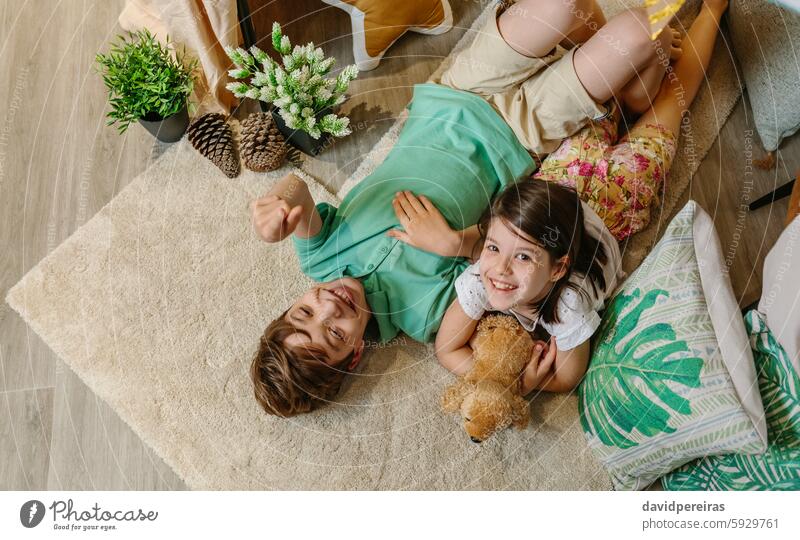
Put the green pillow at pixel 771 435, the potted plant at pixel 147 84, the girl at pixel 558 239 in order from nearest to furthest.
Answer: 1. the green pillow at pixel 771 435
2. the girl at pixel 558 239
3. the potted plant at pixel 147 84

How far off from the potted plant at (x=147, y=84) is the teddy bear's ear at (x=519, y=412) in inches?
24.4

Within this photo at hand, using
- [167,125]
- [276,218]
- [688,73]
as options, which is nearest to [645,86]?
[688,73]

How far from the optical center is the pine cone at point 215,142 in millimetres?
782

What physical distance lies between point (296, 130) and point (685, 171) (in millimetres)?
610

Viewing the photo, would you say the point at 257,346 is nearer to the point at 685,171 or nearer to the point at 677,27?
the point at 685,171

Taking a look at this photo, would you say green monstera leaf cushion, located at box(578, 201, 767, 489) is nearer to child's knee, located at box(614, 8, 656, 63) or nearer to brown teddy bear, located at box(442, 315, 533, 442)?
brown teddy bear, located at box(442, 315, 533, 442)

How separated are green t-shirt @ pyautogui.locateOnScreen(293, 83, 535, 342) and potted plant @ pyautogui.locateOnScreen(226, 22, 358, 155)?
0.35ft

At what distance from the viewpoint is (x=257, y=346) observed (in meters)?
0.75

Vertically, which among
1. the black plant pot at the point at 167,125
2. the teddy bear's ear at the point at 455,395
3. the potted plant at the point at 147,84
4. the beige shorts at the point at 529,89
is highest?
the potted plant at the point at 147,84

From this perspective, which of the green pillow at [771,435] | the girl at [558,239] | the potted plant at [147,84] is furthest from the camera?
the potted plant at [147,84]

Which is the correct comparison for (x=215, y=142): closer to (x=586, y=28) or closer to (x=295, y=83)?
(x=295, y=83)

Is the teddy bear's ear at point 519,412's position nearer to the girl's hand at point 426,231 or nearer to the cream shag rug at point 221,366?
the cream shag rug at point 221,366

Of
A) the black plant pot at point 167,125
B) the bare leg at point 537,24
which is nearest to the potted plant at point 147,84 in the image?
the black plant pot at point 167,125
